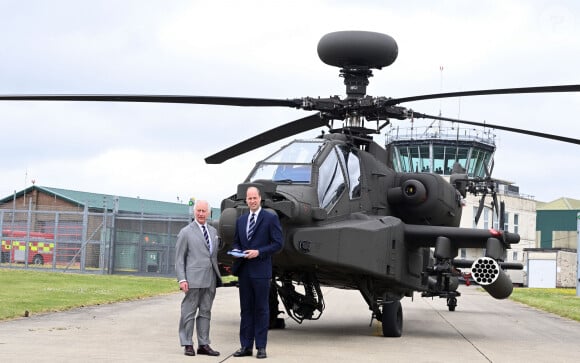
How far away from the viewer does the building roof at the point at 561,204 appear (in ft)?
323

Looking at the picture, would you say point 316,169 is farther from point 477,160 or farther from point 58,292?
point 477,160

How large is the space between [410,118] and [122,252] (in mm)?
25407

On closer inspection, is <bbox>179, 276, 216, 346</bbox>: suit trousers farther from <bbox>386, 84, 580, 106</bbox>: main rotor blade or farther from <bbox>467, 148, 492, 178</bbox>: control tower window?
<bbox>467, 148, 492, 178</bbox>: control tower window

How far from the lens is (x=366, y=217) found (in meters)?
13.9

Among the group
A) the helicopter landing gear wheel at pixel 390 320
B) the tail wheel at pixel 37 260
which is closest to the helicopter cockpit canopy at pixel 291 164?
the helicopter landing gear wheel at pixel 390 320

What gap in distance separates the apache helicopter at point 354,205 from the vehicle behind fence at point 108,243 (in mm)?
22757

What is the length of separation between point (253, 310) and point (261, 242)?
813mm

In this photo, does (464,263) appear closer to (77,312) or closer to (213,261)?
(77,312)

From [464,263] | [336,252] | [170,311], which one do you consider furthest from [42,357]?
[464,263]

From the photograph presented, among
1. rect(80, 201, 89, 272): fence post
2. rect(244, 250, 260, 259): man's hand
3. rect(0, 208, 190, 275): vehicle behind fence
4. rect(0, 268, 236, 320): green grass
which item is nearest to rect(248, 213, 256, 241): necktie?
rect(244, 250, 260, 259): man's hand

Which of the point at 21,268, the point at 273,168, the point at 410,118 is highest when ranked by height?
the point at 410,118

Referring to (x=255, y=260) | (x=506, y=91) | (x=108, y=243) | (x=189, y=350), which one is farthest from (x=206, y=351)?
(x=108, y=243)

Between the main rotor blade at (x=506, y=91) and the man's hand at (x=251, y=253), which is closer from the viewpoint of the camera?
the man's hand at (x=251, y=253)

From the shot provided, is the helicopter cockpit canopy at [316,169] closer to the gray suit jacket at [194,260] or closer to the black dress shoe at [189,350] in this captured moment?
the gray suit jacket at [194,260]
